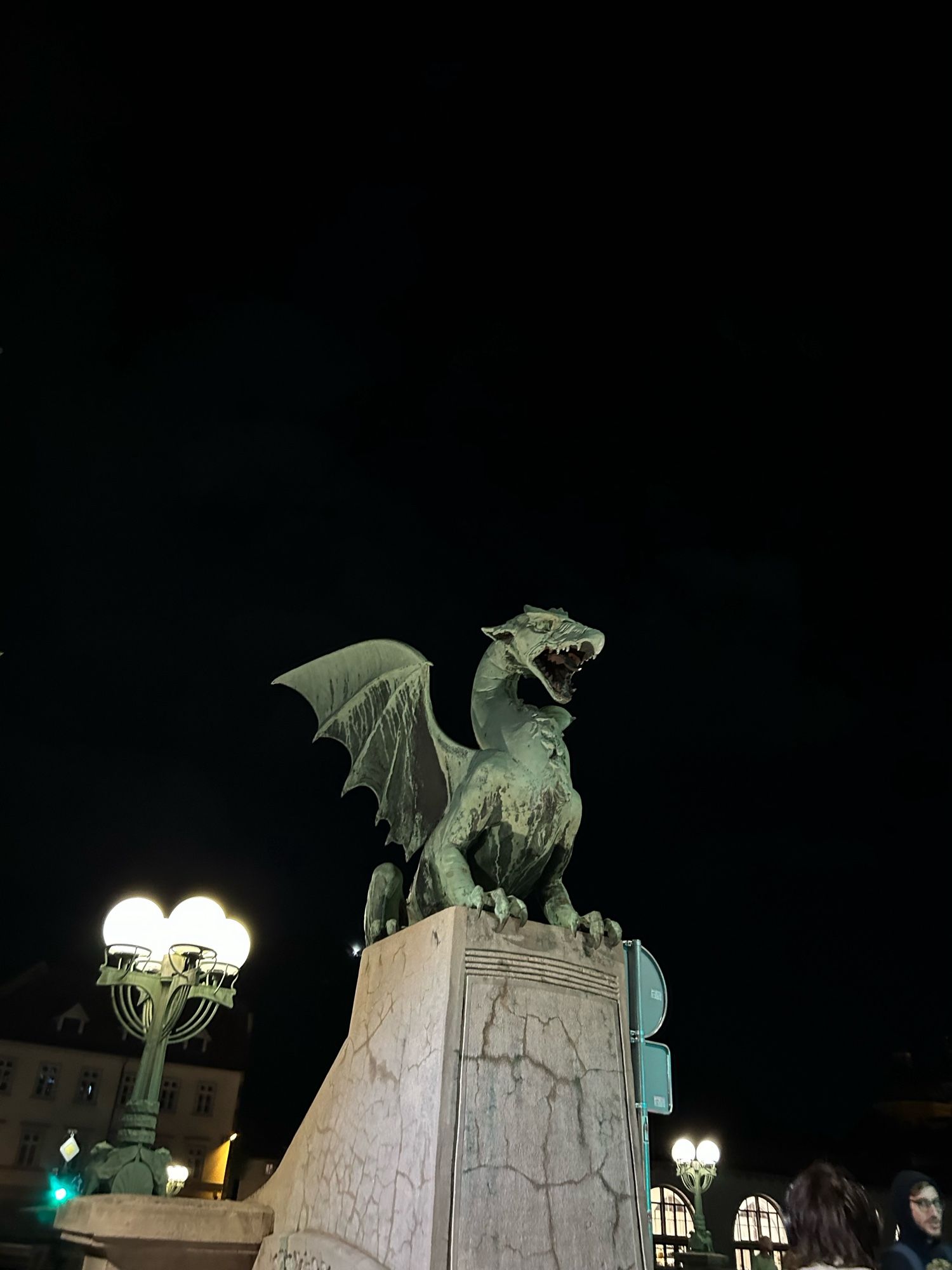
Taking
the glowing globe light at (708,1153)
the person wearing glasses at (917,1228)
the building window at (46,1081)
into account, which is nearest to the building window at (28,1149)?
the building window at (46,1081)

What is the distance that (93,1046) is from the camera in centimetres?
2436

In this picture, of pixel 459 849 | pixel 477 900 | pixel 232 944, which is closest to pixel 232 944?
pixel 232 944

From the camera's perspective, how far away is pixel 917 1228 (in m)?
2.78

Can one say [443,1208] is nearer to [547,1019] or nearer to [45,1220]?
[547,1019]

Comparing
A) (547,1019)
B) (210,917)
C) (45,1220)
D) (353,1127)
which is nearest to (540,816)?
(547,1019)

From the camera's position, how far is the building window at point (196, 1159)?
80.9 ft

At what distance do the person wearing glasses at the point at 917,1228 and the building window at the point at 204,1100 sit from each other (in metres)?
27.4

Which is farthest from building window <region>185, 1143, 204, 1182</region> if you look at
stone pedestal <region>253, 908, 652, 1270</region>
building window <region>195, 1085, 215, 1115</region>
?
stone pedestal <region>253, 908, 652, 1270</region>

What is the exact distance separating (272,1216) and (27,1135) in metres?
25.4

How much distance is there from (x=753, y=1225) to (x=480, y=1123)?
26195 mm

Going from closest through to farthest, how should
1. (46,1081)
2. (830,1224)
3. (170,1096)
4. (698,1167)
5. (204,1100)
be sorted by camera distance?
(830,1224) → (698,1167) → (46,1081) → (170,1096) → (204,1100)

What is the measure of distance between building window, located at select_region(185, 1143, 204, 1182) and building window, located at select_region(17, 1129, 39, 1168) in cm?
414

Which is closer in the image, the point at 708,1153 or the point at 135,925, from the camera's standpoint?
the point at 135,925

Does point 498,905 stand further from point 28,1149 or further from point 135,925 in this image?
point 28,1149
